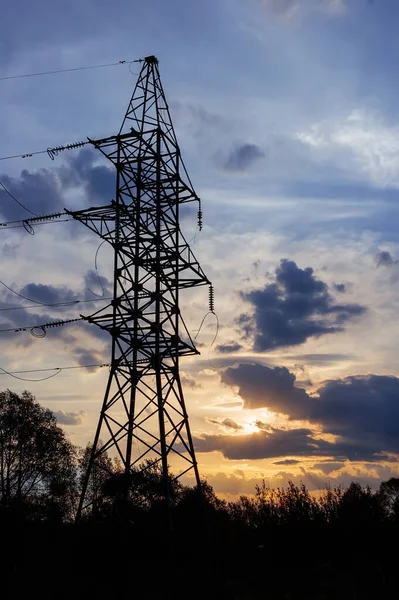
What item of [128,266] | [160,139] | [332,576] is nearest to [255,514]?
[332,576]

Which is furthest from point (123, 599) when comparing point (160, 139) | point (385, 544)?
point (160, 139)

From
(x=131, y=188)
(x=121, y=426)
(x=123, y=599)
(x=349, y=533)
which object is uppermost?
(x=131, y=188)

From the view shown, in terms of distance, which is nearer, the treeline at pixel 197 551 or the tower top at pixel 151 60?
the treeline at pixel 197 551

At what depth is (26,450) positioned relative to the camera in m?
55.5

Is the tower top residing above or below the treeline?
above

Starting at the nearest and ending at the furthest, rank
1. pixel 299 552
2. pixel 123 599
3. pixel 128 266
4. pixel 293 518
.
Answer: pixel 123 599
pixel 128 266
pixel 299 552
pixel 293 518

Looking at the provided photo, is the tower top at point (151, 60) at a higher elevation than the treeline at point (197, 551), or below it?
higher

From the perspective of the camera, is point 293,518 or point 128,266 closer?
point 128,266

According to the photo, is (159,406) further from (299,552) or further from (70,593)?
(299,552)

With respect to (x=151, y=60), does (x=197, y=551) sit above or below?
below

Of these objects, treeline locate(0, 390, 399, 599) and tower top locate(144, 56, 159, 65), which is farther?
tower top locate(144, 56, 159, 65)

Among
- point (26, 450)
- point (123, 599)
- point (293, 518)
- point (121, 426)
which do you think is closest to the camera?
point (123, 599)

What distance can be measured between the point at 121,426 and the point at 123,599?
7.25 m

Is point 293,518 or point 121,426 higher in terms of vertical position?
point 121,426
